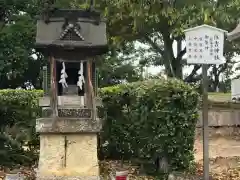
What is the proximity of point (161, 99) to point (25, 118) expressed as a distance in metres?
5.45

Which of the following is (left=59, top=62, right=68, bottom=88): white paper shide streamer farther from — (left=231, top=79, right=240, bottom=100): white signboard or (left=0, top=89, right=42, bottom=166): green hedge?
(left=231, top=79, right=240, bottom=100): white signboard

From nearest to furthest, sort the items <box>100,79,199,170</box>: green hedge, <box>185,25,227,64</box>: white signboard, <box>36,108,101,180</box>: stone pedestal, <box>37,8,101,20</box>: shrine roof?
<box>185,25,227,64</box>: white signboard < <box>100,79,199,170</box>: green hedge < <box>36,108,101,180</box>: stone pedestal < <box>37,8,101,20</box>: shrine roof

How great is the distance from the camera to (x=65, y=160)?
416 inches

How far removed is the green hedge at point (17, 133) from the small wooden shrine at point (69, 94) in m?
1.77

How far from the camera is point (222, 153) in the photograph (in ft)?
50.9

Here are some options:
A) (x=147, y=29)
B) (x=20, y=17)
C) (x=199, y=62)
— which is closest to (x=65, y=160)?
(x=199, y=62)

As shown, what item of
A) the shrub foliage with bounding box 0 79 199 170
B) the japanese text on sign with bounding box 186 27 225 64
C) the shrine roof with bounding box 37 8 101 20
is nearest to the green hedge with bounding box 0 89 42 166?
the shrub foliage with bounding box 0 79 199 170

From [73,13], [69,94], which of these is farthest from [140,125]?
[73,13]

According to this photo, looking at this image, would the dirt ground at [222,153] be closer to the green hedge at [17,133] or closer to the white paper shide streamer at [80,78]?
the white paper shide streamer at [80,78]

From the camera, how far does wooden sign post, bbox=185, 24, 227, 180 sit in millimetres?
9398

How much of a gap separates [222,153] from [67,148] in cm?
688

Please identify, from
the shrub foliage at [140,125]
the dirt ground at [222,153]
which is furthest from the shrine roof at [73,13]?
the dirt ground at [222,153]

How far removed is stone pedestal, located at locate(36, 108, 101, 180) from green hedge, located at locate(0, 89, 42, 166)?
1.88 metres

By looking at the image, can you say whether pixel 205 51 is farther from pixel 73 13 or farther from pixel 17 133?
pixel 17 133
